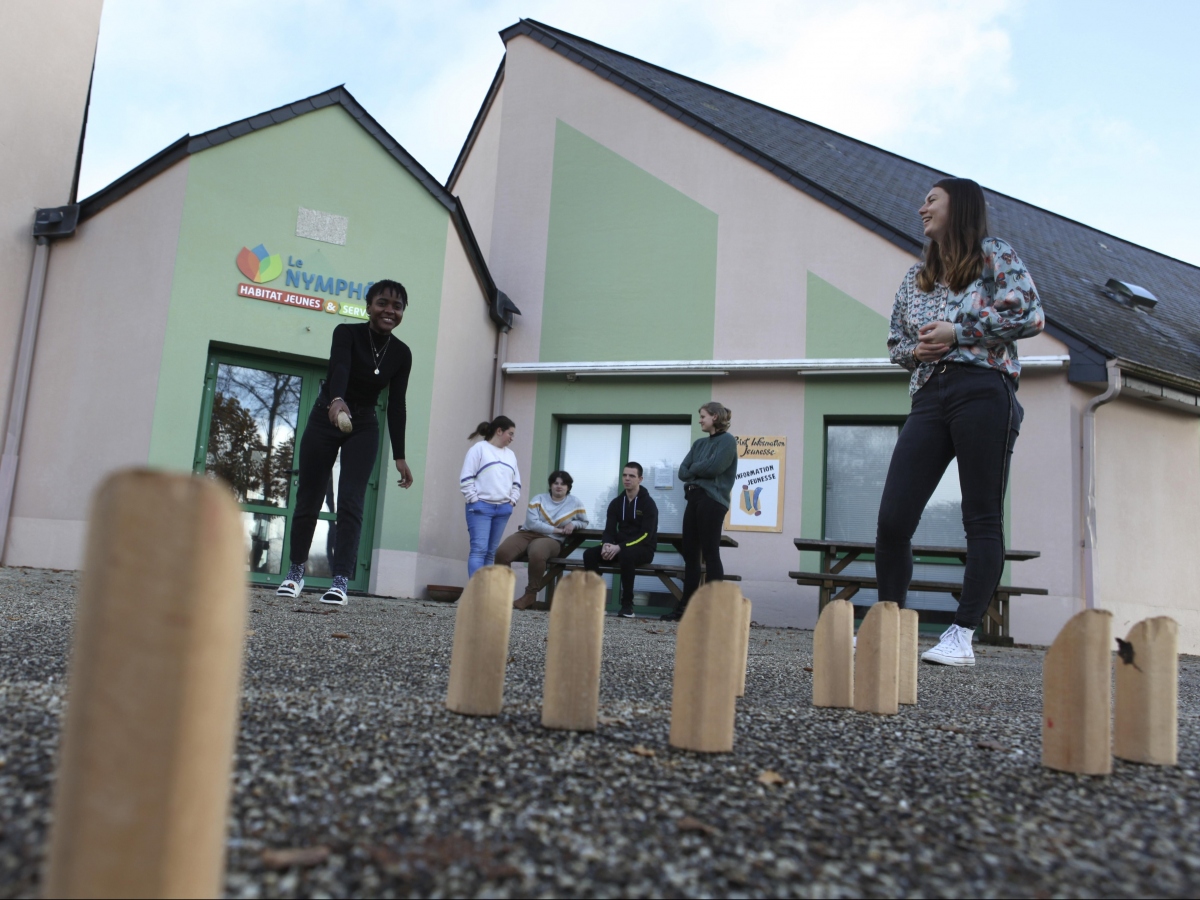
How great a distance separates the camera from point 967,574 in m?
3.57

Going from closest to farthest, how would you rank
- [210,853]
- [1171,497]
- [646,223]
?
[210,853]
[1171,497]
[646,223]

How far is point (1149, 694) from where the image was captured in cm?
203

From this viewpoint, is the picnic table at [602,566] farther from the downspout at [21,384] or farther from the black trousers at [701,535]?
the downspout at [21,384]

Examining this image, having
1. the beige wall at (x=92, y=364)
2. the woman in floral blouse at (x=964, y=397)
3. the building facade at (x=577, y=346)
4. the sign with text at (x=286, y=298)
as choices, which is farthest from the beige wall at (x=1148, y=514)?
the beige wall at (x=92, y=364)

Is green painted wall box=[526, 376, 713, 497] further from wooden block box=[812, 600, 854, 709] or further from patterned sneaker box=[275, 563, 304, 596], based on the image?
wooden block box=[812, 600, 854, 709]

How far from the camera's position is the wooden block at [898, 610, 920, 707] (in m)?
2.86

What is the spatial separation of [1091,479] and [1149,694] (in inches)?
353

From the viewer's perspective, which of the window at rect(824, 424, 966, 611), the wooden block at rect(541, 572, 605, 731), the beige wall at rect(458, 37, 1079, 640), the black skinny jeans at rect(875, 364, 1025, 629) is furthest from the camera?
the window at rect(824, 424, 966, 611)

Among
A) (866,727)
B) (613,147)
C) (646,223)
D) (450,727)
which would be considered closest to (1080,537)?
(646,223)

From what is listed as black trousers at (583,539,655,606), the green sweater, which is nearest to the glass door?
black trousers at (583,539,655,606)

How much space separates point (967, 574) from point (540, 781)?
2.48m

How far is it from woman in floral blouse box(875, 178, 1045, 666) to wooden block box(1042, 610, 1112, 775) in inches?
67.4

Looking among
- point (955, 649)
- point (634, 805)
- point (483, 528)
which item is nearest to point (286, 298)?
point (483, 528)

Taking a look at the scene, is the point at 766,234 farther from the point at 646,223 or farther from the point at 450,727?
the point at 450,727
